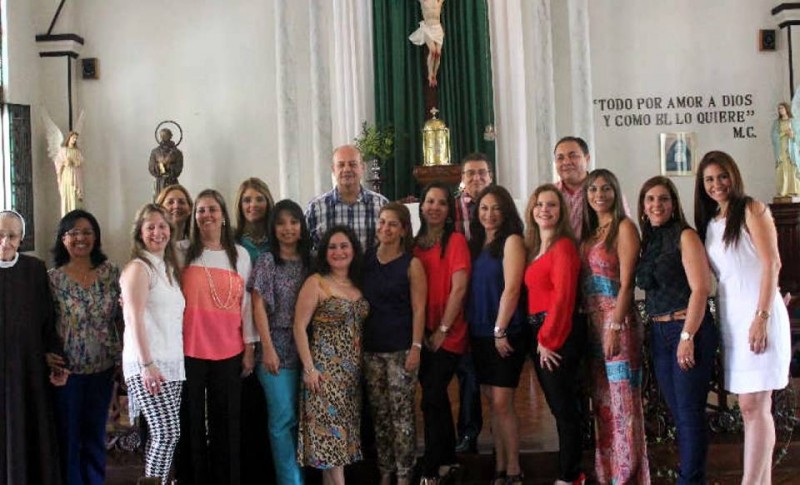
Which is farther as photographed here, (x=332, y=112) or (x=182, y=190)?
(x=332, y=112)

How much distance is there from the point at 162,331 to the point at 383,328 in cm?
86

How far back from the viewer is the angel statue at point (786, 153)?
27.8 feet

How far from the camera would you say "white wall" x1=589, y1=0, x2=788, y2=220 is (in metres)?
9.02

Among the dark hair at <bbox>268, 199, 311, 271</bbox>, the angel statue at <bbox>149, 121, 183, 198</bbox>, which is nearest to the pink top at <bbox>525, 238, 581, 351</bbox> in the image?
the dark hair at <bbox>268, 199, 311, 271</bbox>

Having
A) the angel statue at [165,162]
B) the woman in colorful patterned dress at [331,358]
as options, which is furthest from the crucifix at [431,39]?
the woman in colorful patterned dress at [331,358]

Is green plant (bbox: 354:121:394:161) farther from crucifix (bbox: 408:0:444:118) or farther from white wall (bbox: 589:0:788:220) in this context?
white wall (bbox: 589:0:788:220)

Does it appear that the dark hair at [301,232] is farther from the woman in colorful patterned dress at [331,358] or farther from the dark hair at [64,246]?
the dark hair at [64,246]

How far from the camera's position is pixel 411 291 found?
3418 millimetres

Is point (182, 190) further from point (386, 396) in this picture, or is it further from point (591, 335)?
point (591, 335)

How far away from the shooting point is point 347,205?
153 inches

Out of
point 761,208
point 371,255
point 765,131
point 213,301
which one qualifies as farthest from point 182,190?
point 765,131

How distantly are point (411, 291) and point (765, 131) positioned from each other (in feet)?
22.7

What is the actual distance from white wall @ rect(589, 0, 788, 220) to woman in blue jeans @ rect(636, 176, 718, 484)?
234 inches

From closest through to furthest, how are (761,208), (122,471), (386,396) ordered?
(761,208) → (386,396) → (122,471)
